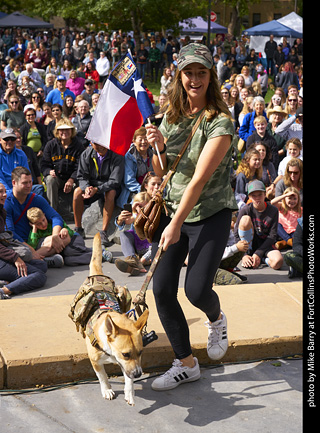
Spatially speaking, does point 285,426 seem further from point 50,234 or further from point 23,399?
point 50,234

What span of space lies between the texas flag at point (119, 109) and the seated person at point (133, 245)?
2.44 m

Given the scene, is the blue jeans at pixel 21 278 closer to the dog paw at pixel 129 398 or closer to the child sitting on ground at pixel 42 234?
the child sitting on ground at pixel 42 234

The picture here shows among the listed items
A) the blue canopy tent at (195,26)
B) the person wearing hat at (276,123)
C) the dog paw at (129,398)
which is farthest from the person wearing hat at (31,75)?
the blue canopy tent at (195,26)

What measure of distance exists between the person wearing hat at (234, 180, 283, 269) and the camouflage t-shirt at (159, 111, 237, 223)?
4.12m

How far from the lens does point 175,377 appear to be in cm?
451

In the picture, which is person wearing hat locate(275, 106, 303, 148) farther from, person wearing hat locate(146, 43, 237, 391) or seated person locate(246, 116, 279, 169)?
person wearing hat locate(146, 43, 237, 391)

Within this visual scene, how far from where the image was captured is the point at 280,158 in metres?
12.4

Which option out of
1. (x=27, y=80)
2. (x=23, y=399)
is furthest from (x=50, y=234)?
(x=27, y=80)

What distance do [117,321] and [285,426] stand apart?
1.23 meters

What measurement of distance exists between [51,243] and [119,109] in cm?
293

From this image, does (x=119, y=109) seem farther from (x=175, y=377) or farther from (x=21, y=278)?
(x=21, y=278)

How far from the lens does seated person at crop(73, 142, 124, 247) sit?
9.73m

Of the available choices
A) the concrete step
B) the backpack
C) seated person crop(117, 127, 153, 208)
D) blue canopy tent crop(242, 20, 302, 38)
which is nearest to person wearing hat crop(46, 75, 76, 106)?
seated person crop(117, 127, 153, 208)

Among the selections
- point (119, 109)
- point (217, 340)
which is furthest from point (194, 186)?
point (119, 109)
